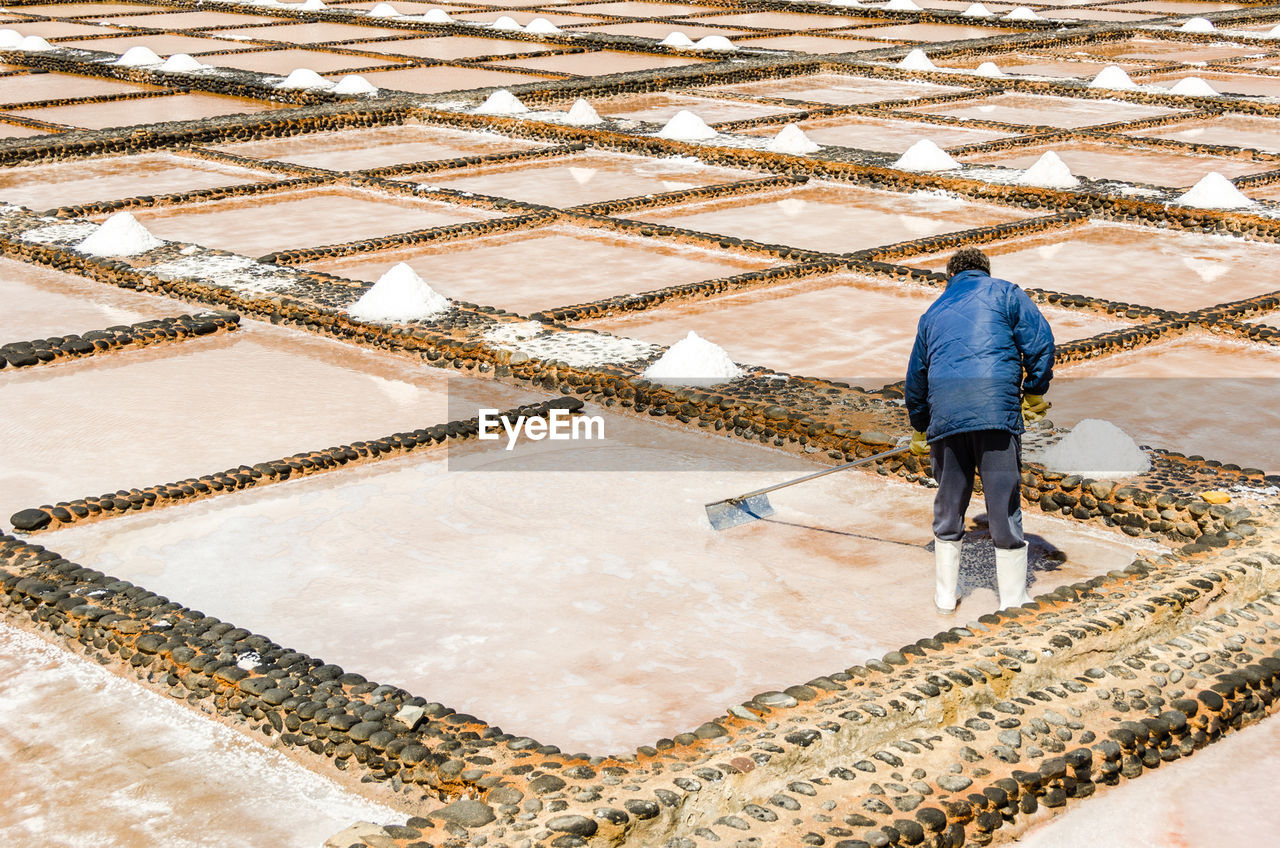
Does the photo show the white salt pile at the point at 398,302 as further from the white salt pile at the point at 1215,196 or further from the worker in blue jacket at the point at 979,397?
the white salt pile at the point at 1215,196

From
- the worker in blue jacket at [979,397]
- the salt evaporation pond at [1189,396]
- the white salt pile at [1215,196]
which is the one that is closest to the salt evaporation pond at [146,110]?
the white salt pile at [1215,196]

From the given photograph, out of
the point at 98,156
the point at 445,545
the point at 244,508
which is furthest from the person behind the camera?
the point at 98,156

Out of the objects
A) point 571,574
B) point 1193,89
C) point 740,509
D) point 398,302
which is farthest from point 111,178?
point 1193,89

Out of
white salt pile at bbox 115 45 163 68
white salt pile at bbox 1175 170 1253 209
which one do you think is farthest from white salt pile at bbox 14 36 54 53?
white salt pile at bbox 1175 170 1253 209

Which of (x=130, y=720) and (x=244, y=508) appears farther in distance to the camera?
(x=244, y=508)

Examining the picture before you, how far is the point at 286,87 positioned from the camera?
13.0 meters

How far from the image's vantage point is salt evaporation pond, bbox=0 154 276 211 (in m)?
9.66

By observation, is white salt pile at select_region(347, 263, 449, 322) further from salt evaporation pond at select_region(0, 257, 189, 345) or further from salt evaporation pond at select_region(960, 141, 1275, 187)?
salt evaporation pond at select_region(960, 141, 1275, 187)

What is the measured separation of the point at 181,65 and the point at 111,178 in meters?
4.49

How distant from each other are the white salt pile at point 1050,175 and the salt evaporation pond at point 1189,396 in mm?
2919

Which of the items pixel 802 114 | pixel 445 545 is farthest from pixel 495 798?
pixel 802 114

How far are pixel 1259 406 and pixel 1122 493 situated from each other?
1375mm

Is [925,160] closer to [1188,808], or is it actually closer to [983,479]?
[983,479]

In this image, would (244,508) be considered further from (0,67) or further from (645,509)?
(0,67)
